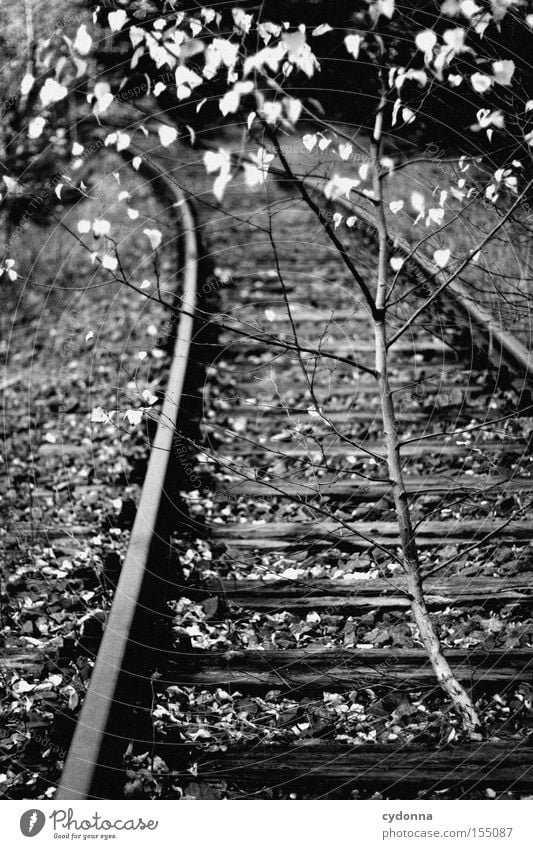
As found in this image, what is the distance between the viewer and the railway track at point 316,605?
7.97ft

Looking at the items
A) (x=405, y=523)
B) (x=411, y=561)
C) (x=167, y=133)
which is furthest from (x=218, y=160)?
(x=411, y=561)

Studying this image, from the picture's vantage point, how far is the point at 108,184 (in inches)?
475

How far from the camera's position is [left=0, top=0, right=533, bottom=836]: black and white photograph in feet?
7.90

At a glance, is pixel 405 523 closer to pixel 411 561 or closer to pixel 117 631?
pixel 411 561

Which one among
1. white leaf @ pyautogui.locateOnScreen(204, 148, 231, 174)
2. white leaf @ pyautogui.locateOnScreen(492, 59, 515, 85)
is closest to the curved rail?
white leaf @ pyautogui.locateOnScreen(204, 148, 231, 174)

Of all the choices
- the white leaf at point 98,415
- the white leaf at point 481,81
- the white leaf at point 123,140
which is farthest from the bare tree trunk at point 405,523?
the white leaf at point 98,415

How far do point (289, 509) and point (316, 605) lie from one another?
0.91 metres

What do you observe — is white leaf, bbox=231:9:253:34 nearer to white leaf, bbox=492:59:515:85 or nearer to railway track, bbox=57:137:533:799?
railway track, bbox=57:137:533:799

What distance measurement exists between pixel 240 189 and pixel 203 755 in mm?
9792

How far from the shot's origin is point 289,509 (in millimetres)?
4066

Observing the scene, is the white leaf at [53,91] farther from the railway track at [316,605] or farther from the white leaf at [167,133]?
the railway track at [316,605]

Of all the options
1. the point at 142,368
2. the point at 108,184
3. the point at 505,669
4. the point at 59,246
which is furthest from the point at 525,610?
the point at 108,184

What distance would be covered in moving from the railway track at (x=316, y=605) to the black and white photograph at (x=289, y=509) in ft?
0.04
